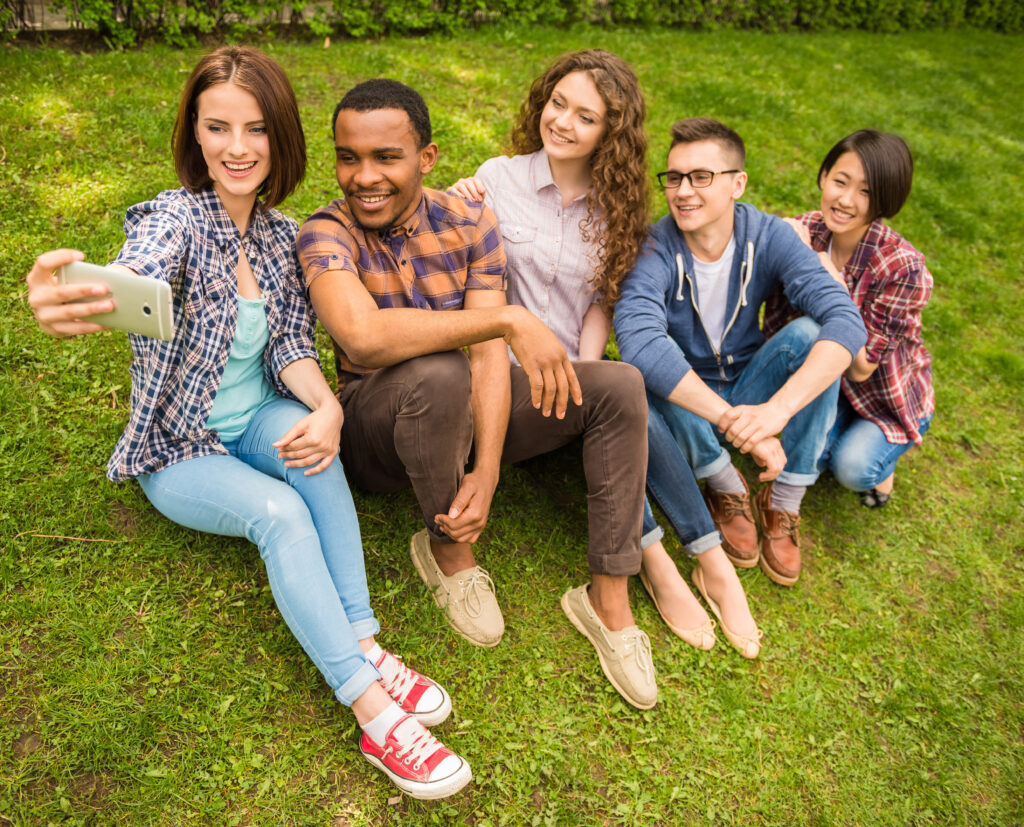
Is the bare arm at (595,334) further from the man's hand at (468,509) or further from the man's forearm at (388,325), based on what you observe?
the man's hand at (468,509)

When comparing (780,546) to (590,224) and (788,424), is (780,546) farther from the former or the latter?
(590,224)

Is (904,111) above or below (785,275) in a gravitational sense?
above

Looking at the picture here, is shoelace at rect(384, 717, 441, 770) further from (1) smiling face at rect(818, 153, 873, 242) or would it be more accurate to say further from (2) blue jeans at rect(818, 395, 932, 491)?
(1) smiling face at rect(818, 153, 873, 242)

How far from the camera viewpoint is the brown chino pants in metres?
2.42

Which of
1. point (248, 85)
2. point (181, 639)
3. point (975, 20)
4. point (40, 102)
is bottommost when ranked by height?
point (181, 639)

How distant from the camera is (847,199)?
3438 mm

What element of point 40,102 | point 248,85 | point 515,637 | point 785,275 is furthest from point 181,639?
point 40,102

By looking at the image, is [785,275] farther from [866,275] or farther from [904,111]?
[904,111]

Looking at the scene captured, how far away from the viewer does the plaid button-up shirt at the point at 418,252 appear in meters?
2.58

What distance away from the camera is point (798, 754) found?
108 inches

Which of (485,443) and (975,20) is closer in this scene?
(485,443)

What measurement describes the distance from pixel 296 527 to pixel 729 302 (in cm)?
206

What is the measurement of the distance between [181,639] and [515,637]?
46.0 inches

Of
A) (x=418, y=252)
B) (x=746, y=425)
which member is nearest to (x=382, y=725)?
(x=418, y=252)
